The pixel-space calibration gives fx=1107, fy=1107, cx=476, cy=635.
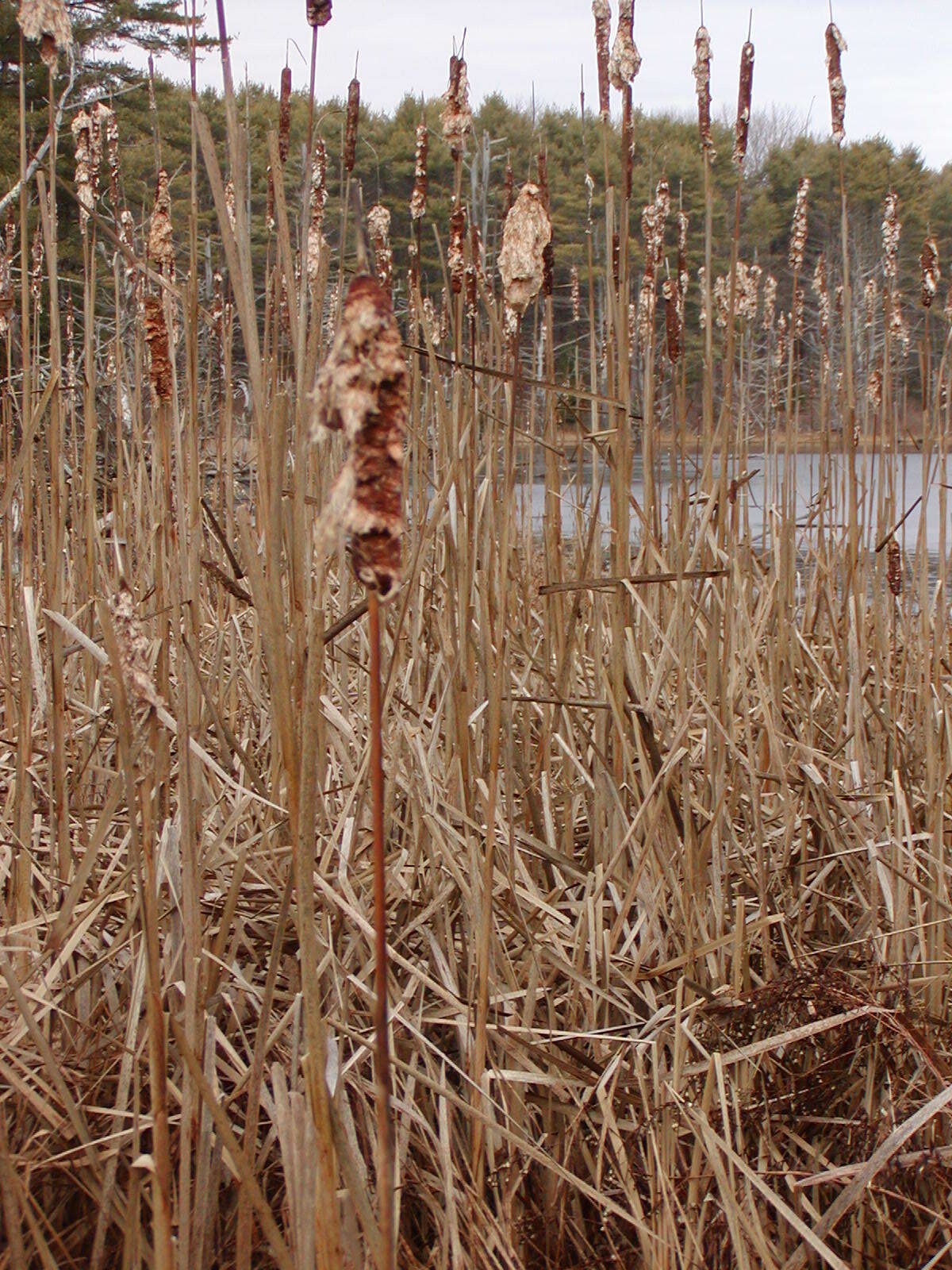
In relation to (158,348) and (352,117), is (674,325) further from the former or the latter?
(158,348)

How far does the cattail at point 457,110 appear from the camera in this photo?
1161 millimetres

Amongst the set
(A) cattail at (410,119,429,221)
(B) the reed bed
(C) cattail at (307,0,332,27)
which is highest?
(A) cattail at (410,119,429,221)

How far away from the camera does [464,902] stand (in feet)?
3.66

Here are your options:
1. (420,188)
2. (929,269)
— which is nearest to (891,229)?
(929,269)

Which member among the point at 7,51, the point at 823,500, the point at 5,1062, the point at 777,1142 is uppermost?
the point at 7,51

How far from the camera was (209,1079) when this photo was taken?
87cm

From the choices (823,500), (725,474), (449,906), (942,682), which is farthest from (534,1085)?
(823,500)

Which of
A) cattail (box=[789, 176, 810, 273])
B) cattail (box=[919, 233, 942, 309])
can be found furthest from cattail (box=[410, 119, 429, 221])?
cattail (box=[789, 176, 810, 273])

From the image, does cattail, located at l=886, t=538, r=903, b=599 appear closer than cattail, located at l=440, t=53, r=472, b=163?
No

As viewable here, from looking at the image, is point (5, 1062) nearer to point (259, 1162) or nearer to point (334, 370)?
point (259, 1162)

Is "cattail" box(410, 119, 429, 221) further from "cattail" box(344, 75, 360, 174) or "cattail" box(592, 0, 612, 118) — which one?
"cattail" box(592, 0, 612, 118)

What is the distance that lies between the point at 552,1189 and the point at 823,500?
1.39m

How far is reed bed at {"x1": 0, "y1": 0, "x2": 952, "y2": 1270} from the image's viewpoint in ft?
2.48

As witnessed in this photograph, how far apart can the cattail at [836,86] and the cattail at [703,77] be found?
214 millimetres
